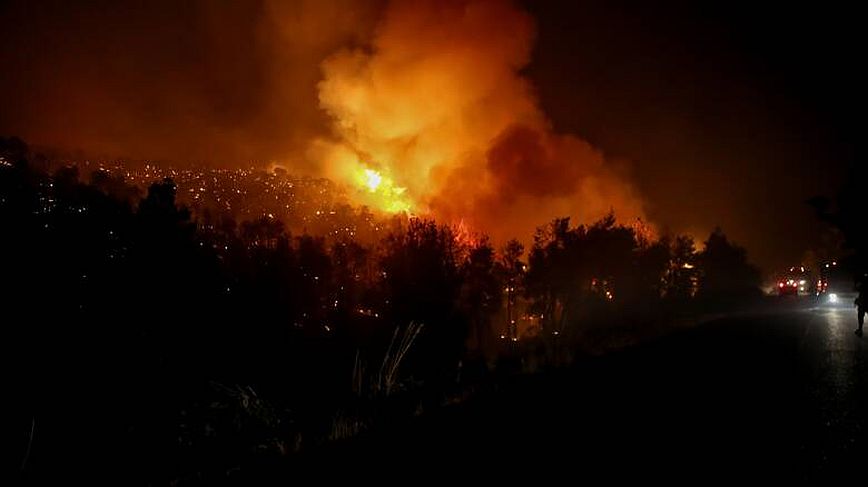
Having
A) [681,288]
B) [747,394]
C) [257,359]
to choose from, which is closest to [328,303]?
[257,359]

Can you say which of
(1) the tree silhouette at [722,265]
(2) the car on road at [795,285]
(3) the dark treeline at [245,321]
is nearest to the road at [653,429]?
(3) the dark treeline at [245,321]

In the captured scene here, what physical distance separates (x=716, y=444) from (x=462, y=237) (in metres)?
54.0

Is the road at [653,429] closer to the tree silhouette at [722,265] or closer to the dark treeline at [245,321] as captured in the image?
the dark treeline at [245,321]

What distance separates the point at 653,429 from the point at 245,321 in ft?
127

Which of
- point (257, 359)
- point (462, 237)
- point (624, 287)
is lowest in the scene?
point (257, 359)

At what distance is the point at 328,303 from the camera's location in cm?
6419

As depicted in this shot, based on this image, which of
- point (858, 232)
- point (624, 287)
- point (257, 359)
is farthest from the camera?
point (624, 287)

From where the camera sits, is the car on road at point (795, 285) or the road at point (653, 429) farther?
the car on road at point (795, 285)

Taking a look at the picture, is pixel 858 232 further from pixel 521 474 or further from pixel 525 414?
pixel 521 474

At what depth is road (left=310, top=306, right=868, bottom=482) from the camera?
4793mm

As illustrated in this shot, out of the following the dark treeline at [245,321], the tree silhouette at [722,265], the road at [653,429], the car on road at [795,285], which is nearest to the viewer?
the road at [653,429]

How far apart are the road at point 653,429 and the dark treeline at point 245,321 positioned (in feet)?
4.17

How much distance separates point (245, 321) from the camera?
138ft

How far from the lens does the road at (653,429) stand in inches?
189
